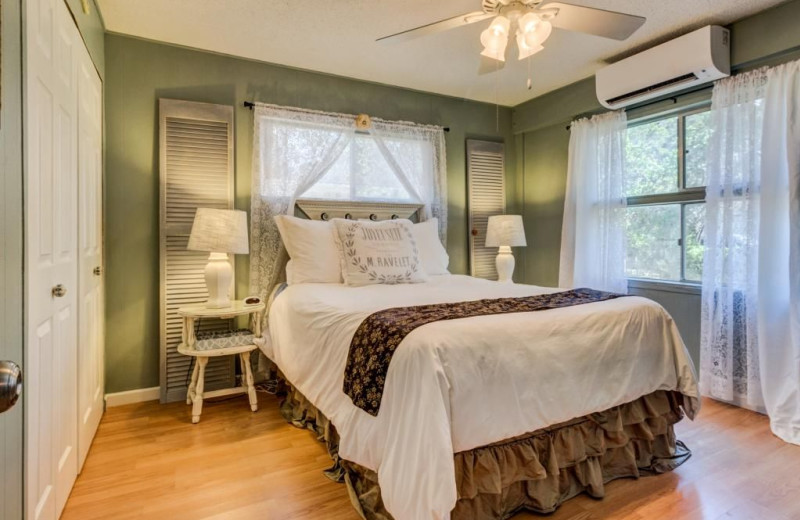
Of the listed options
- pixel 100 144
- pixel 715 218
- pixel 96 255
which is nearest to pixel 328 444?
pixel 96 255

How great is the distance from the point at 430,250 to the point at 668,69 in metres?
2.12

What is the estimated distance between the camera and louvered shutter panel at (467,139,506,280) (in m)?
4.35

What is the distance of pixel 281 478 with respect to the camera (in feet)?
6.76

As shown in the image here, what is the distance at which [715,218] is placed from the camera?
2.93m

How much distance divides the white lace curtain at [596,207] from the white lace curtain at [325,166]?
3.91 feet

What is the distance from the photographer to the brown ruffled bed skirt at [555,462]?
1.58 meters

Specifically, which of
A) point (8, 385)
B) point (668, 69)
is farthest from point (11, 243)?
point (668, 69)

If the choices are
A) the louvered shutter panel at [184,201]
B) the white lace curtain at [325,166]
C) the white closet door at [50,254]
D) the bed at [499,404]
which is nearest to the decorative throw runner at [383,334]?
the bed at [499,404]

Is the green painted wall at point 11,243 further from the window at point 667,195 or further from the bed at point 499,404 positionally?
the window at point 667,195

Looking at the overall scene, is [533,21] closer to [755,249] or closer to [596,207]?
[755,249]

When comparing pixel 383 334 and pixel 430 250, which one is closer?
pixel 383 334

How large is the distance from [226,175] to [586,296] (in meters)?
2.63

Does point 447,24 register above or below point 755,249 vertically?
above

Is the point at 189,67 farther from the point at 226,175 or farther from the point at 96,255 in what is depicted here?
the point at 96,255
